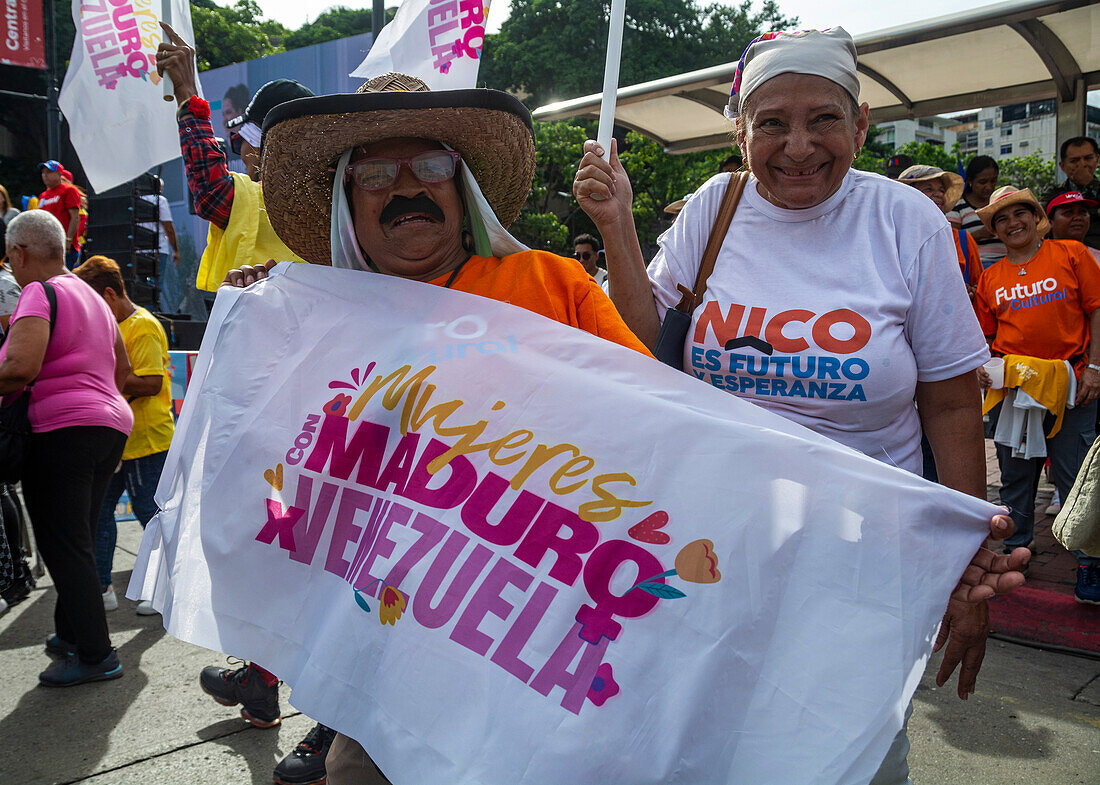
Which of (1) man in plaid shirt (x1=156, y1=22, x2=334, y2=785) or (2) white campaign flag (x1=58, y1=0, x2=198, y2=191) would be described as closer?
(1) man in plaid shirt (x1=156, y1=22, x2=334, y2=785)

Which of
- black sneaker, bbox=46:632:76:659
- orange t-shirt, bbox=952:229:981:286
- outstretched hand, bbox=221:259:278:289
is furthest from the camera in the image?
orange t-shirt, bbox=952:229:981:286

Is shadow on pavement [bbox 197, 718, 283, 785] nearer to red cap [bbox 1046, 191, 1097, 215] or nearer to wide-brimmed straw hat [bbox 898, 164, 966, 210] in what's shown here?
wide-brimmed straw hat [bbox 898, 164, 966, 210]

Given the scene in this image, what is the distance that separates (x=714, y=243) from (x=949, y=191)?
4.10 meters

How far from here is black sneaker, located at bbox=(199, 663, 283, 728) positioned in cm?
337

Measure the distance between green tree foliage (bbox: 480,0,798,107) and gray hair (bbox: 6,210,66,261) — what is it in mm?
29903

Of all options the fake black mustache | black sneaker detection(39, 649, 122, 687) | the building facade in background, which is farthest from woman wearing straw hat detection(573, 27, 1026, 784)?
the building facade in background

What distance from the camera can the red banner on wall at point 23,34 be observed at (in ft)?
53.4

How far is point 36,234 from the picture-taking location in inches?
155

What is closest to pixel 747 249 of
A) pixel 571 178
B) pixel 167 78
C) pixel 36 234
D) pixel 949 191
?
pixel 167 78

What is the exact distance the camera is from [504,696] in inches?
57.7

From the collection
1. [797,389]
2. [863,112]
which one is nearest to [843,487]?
[797,389]

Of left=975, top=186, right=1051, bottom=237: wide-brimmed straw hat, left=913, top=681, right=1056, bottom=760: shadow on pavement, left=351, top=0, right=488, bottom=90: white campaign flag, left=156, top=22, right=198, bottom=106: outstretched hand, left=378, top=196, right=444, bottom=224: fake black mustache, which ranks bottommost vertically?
left=913, top=681, right=1056, bottom=760: shadow on pavement

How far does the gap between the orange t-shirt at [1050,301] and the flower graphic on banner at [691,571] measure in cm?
399

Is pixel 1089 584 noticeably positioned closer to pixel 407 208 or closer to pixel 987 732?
pixel 987 732
